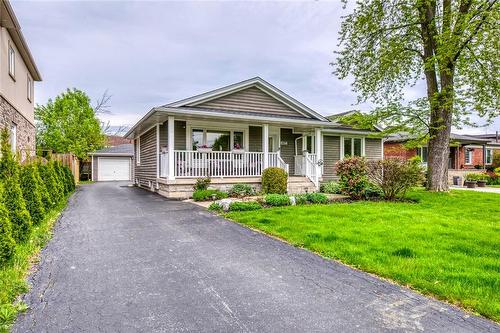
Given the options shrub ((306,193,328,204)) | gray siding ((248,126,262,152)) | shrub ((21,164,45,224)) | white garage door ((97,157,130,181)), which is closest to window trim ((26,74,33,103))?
shrub ((21,164,45,224))

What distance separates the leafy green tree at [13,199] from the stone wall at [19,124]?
3.19 meters

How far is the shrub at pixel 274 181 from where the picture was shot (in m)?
12.5

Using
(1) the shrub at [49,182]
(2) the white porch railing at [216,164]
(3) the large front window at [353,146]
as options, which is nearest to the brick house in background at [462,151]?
(3) the large front window at [353,146]

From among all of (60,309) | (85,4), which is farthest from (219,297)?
(85,4)

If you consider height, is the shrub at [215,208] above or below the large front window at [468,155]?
below

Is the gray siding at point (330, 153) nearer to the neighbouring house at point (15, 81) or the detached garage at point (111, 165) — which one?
the neighbouring house at point (15, 81)

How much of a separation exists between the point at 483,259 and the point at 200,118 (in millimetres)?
10405

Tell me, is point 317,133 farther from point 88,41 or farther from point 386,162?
point 88,41

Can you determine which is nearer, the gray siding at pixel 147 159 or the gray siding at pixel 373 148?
the gray siding at pixel 147 159

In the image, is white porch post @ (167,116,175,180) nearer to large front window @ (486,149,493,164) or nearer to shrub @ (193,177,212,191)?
shrub @ (193,177,212,191)

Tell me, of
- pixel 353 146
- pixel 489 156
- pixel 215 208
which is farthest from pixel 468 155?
pixel 215 208

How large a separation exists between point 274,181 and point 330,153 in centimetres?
716

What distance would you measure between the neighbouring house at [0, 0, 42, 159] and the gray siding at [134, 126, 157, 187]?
4922mm

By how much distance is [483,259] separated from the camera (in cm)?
454
